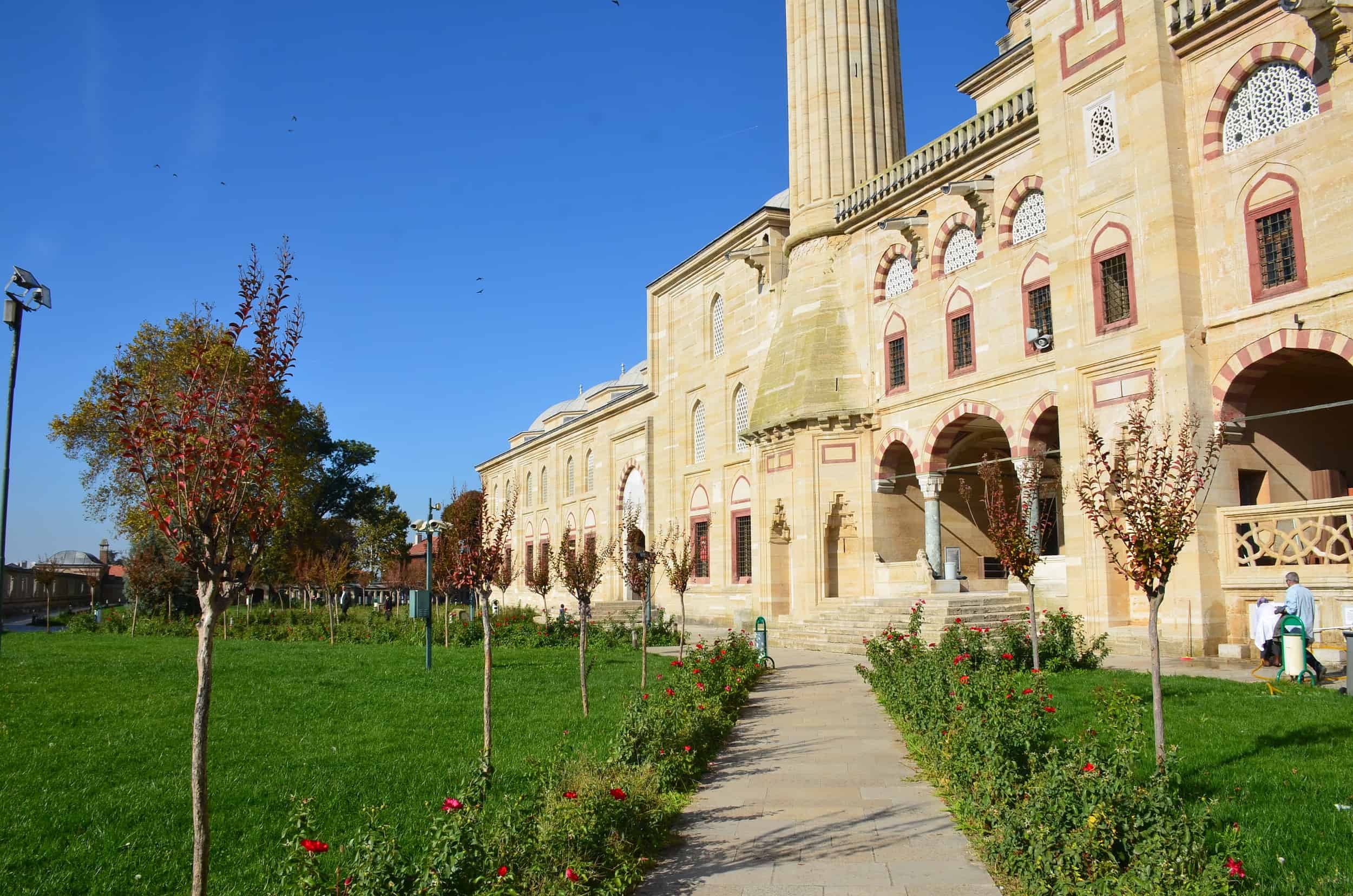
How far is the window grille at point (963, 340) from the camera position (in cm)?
1984

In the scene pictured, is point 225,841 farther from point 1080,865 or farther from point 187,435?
point 1080,865

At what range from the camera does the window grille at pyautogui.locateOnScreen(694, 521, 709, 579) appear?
3025 cm

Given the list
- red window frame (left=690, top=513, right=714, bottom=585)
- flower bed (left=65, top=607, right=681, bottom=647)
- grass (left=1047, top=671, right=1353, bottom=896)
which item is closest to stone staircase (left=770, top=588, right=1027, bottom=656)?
flower bed (left=65, top=607, right=681, bottom=647)

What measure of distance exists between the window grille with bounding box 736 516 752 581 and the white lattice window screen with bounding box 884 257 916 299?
8944 millimetres

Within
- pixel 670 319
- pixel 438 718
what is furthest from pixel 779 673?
pixel 670 319

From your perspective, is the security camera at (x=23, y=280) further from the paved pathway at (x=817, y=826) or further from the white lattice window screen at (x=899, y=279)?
the white lattice window screen at (x=899, y=279)

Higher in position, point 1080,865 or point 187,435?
Result: point 187,435

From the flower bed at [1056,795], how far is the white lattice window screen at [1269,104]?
10.3m

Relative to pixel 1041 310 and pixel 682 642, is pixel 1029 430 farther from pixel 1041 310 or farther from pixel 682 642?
pixel 682 642

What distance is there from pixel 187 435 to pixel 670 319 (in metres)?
29.9

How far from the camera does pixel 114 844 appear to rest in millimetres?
5656

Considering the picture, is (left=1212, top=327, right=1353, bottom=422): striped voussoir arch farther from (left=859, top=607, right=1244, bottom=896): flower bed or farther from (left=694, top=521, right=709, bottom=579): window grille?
(left=694, top=521, right=709, bottom=579): window grille

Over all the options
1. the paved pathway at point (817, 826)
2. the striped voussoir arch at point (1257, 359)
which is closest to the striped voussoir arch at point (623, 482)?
the striped voussoir arch at point (1257, 359)

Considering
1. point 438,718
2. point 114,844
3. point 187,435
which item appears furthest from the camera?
point 438,718
